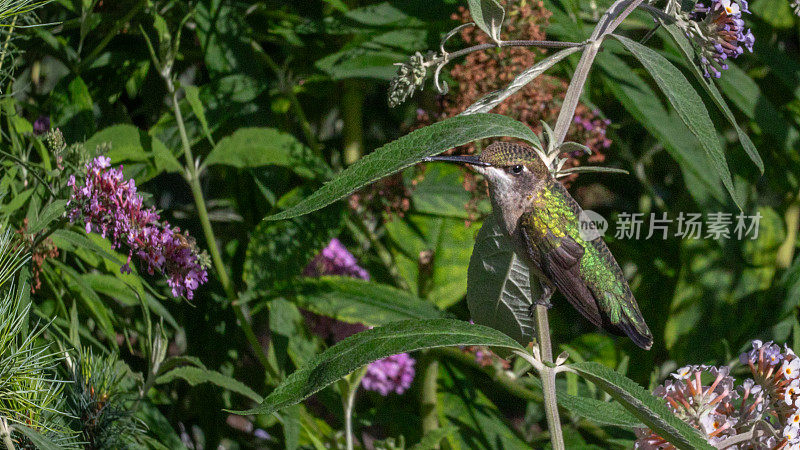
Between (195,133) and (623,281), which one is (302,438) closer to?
(195,133)

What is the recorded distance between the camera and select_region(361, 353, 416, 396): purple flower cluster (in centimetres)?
152

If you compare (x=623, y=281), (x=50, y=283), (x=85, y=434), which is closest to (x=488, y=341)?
(x=623, y=281)

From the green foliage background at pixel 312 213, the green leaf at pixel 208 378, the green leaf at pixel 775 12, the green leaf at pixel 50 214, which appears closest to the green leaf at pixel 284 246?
the green foliage background at pixel 312 213

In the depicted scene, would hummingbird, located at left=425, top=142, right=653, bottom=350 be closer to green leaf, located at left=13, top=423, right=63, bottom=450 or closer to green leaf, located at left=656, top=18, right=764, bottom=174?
green leaf, located at left=656, top=18, right=764, bottom=174

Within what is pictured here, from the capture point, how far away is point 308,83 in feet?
5.39

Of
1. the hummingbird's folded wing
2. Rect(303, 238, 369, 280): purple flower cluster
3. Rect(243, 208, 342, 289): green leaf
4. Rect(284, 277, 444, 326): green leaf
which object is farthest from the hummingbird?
Rect(303, 238, 369, 280): purple flower cluster

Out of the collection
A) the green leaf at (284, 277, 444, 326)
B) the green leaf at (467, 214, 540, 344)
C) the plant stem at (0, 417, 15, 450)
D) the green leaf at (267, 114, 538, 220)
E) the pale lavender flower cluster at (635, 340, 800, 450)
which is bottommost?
the green leaf at (284, 277, 444, 326)

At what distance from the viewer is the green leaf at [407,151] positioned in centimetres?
58

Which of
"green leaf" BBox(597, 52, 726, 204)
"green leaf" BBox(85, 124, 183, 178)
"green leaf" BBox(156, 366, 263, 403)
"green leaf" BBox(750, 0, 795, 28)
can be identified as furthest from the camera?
"green leaf" BBox(750, 0, 795, 28)

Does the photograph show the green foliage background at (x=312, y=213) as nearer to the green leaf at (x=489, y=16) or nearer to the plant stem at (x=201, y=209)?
the plant stem at (x=201, y=209)

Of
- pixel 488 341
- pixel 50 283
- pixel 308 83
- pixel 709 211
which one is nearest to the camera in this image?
pixel 488 341

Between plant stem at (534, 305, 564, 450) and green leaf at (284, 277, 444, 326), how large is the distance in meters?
0.62

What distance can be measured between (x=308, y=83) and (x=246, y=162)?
434 millimetres

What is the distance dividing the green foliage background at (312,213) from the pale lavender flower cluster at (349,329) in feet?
0.20
